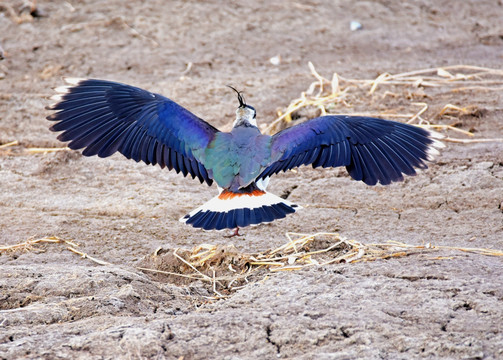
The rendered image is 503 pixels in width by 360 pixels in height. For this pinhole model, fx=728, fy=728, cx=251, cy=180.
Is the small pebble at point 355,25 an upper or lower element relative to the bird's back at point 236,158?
upper

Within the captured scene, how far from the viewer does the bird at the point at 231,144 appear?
4449 mm

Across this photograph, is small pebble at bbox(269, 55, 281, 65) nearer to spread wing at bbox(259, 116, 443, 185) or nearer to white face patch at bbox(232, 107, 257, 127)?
white face patch at bbox(232, 107, 257, 127)

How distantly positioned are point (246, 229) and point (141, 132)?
1102mm

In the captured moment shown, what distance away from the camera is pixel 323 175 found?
5.97 metres

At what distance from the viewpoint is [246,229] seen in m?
5.26

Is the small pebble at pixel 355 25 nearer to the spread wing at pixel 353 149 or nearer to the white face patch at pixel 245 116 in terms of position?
the white face patch at pixel 245 116

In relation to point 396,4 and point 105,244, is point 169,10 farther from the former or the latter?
A: point 105,244

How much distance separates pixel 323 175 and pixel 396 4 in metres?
4.75

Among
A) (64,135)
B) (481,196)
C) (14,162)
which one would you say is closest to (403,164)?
(481,196)

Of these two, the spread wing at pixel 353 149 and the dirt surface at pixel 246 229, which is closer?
the dirt surface at pixel 246 229

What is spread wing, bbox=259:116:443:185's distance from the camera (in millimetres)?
4465

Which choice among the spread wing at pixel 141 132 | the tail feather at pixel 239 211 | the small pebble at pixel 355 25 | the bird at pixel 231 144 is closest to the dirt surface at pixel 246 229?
the small pebble at pixel 355 25

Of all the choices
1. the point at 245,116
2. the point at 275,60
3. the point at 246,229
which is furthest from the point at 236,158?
the point at 275,60

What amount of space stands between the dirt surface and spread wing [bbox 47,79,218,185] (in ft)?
2.25
